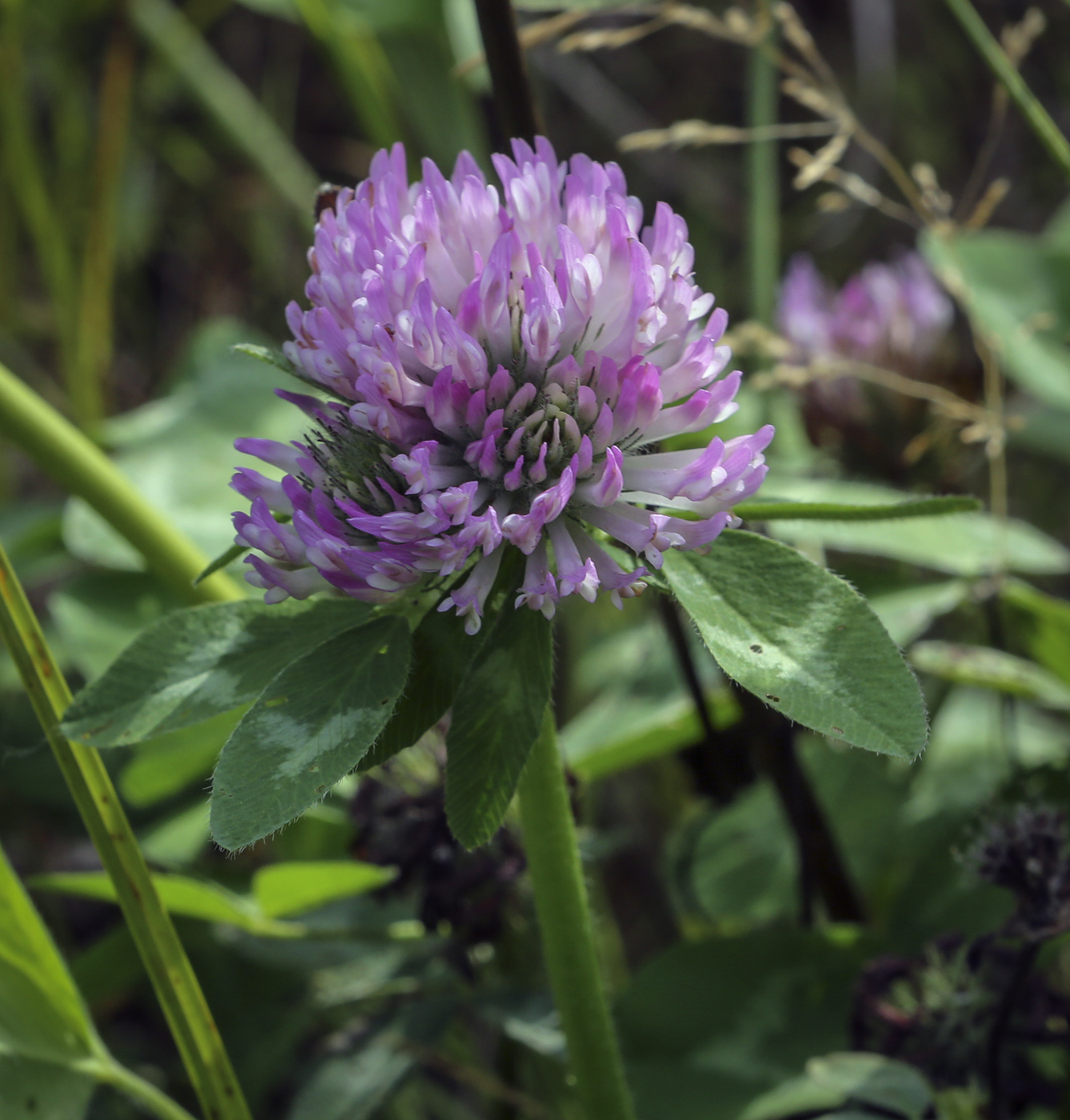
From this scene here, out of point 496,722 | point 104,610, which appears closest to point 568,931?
point 496,722

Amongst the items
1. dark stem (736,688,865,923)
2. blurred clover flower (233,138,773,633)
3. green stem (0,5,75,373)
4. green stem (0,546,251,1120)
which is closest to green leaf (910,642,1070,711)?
dark stem (736,688,865,923)

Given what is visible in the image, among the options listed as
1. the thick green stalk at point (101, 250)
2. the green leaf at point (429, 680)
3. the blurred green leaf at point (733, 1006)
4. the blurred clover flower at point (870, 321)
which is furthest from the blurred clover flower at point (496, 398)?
the thick green stalk at point (101, 250)

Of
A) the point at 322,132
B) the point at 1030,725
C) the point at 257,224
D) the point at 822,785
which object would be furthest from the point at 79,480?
the point at 322,132

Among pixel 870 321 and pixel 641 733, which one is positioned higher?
pixel 870 321

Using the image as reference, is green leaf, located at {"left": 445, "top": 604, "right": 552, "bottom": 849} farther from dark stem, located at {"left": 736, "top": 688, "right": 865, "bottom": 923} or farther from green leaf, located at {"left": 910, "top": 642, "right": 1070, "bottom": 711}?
green leaf, located at {"left": 910, "top": 642, "right": 1070, "bottom": 711}

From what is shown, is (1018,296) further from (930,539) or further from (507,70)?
(507,70)

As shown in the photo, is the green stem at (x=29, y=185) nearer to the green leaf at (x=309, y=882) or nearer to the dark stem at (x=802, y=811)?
the green leaf at (x=309, y=882)
